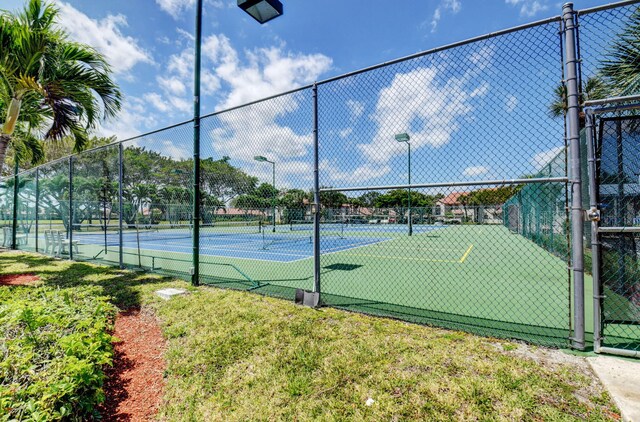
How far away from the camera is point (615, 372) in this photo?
8.40 feet

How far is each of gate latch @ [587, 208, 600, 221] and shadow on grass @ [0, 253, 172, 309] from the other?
20.6 feet

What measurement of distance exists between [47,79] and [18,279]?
15.1 feet

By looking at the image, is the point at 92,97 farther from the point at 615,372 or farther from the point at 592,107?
the point at 615,372

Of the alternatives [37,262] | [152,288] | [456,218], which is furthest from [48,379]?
[37,262]

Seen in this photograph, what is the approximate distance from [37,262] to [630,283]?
13.7 meters

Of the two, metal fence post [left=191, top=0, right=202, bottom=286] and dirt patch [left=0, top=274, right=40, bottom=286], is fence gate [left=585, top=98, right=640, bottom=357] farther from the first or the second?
dirt patch [left=0, top=274, right=40, bottom=286]

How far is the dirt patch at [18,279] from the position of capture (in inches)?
257

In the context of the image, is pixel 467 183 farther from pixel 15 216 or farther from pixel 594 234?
pixel 15 216

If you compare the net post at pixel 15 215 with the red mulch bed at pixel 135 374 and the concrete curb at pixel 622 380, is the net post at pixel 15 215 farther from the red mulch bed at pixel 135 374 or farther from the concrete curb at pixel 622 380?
the concrete curb at pixel 622 380

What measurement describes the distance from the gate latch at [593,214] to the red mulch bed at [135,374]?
4.34 meters

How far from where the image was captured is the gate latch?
113 inches

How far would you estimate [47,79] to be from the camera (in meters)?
6.29

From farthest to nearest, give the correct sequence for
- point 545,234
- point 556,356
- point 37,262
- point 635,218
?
1. point 545,234
2. point 37,262
3. point 635,218
4. point 556,356

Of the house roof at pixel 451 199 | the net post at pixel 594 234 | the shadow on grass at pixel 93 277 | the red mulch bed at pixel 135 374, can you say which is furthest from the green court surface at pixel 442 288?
the red mulch bed at pixel 135 374
